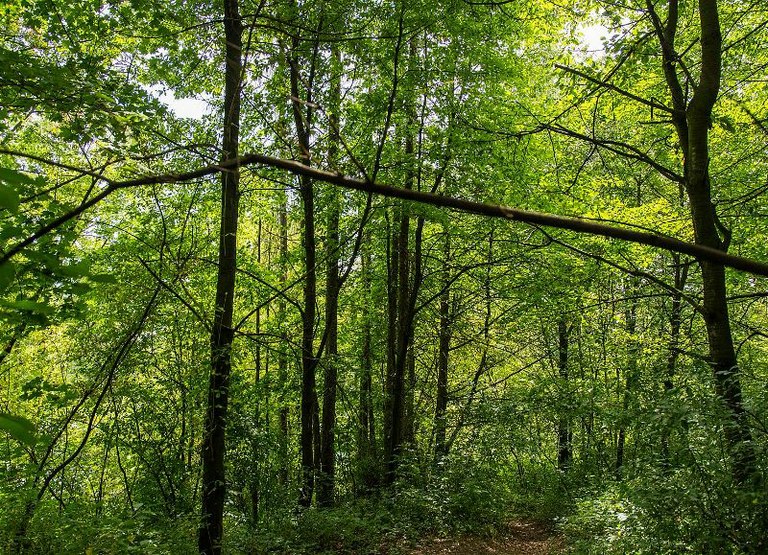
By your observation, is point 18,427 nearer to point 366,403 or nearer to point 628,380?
point 628,380

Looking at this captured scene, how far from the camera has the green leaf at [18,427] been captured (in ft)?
3.03

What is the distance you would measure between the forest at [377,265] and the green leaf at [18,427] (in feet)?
1.28

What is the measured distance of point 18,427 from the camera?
0.94 metres

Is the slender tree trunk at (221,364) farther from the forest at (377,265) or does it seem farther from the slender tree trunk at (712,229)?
the slender tree trunk at (712,229)

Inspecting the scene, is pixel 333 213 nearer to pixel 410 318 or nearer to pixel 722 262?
pixel 410 318

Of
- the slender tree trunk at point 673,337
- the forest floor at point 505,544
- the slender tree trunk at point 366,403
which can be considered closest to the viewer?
the slender tree trunk at point 673,337

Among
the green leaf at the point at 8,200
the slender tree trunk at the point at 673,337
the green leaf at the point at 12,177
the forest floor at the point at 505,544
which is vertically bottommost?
the forest floor at the point at 505,544

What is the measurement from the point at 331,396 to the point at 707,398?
7.73 meters

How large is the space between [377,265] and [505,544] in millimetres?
7132

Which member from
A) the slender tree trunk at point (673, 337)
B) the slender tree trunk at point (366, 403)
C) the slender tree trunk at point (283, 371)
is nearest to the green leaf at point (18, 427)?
the slender tree trunk at point (673, 337)

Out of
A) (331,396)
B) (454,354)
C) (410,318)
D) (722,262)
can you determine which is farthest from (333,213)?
(722,262)

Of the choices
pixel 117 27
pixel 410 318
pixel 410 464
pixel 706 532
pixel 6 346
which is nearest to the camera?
pixel 706 532

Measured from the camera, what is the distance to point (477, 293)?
12570mm

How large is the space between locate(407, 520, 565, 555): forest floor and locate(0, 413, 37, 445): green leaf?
Result: 24.4ft
